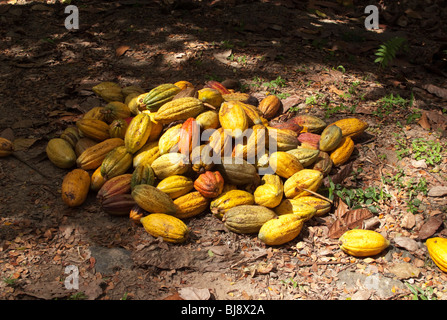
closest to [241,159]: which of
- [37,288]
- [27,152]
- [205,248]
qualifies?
[205,248]

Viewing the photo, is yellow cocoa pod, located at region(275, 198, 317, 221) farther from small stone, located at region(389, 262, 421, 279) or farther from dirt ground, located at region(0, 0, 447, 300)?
small stone, located at region(389, 262, 421, 279)

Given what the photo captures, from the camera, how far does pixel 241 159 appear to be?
315cm

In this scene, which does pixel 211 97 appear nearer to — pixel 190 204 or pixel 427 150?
Answer: pixel 190 204

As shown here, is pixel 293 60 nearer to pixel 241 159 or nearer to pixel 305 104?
pixel 305 104

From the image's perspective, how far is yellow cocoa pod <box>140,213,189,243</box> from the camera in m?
2.77

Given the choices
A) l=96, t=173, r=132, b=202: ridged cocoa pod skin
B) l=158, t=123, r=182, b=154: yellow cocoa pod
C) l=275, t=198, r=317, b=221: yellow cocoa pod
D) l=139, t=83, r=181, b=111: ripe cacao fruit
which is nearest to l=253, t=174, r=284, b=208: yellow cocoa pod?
l=275, t=198, r=317, b=221: yellow cocoa pod

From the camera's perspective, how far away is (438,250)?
2650 millimetres

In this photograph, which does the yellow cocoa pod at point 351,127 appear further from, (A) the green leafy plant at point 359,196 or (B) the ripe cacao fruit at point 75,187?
(B) the ripe cacao fruit at point 75,187

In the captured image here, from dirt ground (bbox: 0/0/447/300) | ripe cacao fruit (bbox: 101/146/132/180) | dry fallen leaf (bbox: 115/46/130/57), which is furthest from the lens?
dry fallen leaf (bbox: 115/46/130/57)

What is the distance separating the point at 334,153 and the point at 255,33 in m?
2.84

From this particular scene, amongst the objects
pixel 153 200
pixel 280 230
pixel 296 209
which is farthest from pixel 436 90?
pixel 153 200

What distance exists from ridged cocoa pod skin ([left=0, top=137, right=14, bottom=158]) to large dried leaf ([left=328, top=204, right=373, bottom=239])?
291 centimetres

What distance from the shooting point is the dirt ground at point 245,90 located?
8.41ft

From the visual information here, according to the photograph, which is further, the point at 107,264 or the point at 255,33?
the point at 255,33
